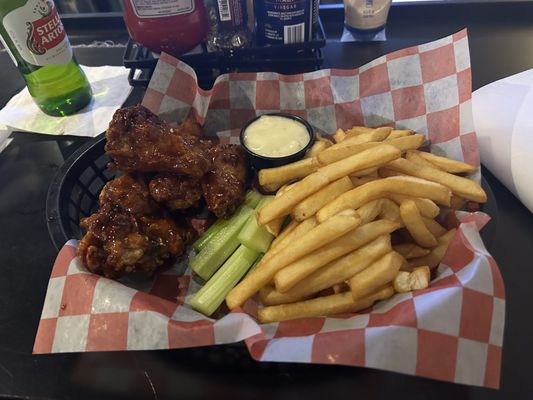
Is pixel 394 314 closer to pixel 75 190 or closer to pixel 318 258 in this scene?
pixel 318 258

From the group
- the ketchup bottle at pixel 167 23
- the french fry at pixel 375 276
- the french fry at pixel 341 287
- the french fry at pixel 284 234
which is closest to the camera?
the french fry at pixel 375 276

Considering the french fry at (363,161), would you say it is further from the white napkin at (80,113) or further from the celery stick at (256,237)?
the white napkin at (80,113)

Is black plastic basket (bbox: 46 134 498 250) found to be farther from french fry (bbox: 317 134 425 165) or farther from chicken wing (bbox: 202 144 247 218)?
chicken wing (bbox: 202 144 247 218)

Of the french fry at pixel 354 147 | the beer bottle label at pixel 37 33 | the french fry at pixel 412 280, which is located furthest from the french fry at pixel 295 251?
the beer bottle label at pixel 37 33

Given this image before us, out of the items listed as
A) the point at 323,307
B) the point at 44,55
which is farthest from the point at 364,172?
the point at 44,55

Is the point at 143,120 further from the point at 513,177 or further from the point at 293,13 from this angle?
the point at 513,177

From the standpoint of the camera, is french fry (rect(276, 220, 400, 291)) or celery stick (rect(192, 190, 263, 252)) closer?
french fry (rect(276, 220, 400, 291))

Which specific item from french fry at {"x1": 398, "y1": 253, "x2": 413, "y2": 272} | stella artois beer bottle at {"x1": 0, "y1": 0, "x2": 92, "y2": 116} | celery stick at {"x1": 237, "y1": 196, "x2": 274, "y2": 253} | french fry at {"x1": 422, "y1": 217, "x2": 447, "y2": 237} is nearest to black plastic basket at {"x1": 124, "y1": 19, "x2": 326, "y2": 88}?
stella artois beer bottle at {"x1": 0, "y1": 0, "x2": 92, "y2": 116}
